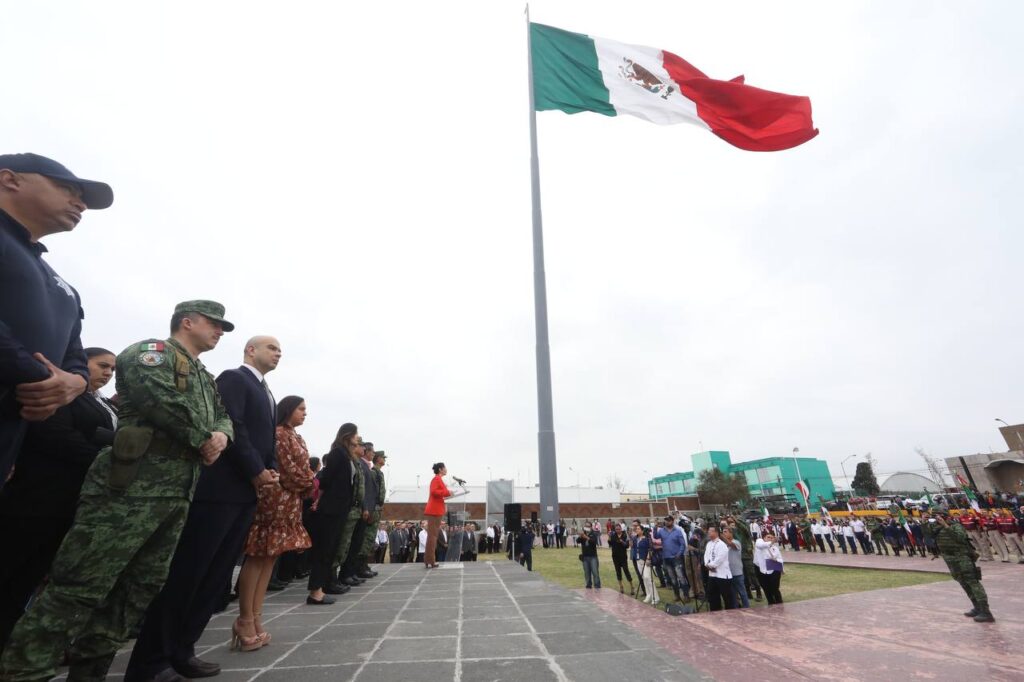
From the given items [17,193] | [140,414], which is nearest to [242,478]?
[140,414]

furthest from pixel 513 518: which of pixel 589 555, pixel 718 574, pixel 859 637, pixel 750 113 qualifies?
pixel 750 113

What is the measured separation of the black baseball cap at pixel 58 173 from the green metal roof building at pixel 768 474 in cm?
8077

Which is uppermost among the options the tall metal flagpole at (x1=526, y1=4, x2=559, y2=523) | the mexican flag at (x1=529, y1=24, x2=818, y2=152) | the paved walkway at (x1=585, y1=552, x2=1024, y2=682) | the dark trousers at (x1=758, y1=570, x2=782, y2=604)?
the mexican flag at (x1=529, y1=24, x2=818, y2=152)

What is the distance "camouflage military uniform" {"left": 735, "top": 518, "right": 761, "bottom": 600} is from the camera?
1170 centimetres

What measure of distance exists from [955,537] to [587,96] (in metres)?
14.2

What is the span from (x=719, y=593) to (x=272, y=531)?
9809 millimetres

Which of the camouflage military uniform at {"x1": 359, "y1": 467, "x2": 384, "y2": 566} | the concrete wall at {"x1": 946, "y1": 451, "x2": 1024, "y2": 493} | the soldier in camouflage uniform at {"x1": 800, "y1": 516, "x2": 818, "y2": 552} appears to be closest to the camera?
the camouflage military uniform at {"x1": 359, "y1": 467, "x2": 384, "y2": 566}

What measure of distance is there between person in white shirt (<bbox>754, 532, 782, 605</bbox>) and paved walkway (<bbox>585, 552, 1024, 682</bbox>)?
0.54 meters

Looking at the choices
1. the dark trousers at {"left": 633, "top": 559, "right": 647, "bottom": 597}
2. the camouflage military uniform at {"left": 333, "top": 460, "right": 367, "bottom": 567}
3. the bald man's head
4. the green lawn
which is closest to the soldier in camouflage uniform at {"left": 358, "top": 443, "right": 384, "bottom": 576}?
the camouflage military uniform at {"left": 333, "top": 460, "right": 367, "bottom": 567}

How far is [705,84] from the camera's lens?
45.5 ft

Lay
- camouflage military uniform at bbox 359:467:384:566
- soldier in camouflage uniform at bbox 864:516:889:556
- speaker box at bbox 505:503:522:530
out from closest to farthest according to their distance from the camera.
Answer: camouflage military uniform at bbox 359:467:384:566
speaker box at bbox 505:503:522:530
soldier in camouflage uniform at bbox 864:516:889:556

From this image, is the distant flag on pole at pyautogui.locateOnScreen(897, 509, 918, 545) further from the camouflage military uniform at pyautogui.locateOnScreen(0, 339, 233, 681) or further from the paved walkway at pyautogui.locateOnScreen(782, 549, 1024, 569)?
the camouflage military uniform at pyautogui.locateOnScreen(0, 339, 233, 681)

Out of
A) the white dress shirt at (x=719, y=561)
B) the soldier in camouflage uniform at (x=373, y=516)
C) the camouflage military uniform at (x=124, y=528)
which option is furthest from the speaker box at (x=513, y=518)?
the camouflage military uniform at (x=124, y=528)

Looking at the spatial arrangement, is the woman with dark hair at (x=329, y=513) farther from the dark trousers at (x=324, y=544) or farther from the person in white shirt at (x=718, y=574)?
the person in white shirt at (x=718, y=574)
